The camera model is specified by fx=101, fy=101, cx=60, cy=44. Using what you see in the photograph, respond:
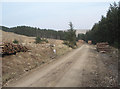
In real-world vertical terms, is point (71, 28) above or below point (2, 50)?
above

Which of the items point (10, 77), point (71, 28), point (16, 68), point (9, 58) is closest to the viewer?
point (10, 77)

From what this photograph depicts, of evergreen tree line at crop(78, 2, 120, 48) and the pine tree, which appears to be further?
the pine tree

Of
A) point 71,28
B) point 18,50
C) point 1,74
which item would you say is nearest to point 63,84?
point 1,74

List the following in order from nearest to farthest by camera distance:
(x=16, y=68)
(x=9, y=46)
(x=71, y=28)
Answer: (x=16, y=68) < (x=9, y=46) < (x=71, y=28)

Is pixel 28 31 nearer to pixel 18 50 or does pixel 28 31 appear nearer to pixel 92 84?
pixel 18 50

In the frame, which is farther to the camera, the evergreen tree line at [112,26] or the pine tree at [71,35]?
the pine tree at [71,35]

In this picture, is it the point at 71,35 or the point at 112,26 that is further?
the point at 71,35

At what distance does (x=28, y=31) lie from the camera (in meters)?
104

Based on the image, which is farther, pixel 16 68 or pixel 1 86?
pixel 16 68

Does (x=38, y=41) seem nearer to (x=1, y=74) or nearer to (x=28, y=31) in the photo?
(x=1, y=74)

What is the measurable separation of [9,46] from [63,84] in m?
9.06

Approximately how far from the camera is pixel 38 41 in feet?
122

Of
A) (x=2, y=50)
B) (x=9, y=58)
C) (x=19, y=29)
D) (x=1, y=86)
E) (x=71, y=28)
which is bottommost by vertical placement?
(x=1, y=86)

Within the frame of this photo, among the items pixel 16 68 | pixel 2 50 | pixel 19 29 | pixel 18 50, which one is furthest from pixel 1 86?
pixel 19 29
